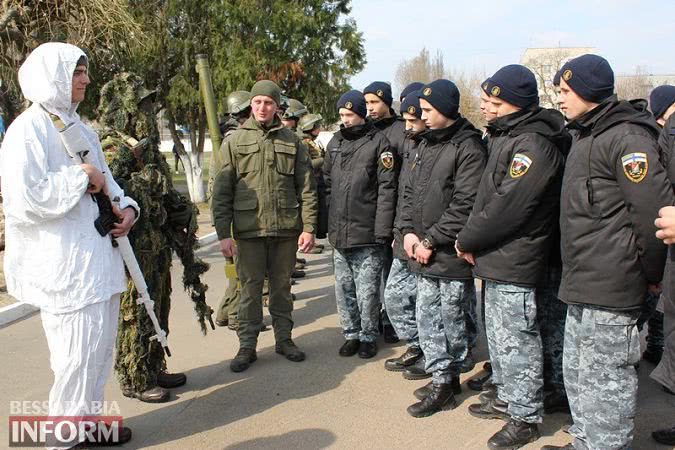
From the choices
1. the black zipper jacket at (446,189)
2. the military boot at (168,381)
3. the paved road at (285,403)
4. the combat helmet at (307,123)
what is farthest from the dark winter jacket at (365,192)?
the combat helmet at (307,123)

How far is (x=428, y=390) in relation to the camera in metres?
3.82

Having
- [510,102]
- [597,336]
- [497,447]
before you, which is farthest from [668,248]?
[497,447]

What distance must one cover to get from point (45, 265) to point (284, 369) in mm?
2158

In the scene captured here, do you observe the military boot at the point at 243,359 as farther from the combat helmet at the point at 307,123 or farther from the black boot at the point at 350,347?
the combat helmet at the point at 307,123

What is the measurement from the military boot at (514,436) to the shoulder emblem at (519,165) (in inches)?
54.6

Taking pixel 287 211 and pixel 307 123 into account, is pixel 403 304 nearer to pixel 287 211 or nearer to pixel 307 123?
pixel 287 211

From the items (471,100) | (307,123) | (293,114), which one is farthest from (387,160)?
(471,100)

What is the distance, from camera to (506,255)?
3.22 m

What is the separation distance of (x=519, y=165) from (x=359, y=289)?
192 cm

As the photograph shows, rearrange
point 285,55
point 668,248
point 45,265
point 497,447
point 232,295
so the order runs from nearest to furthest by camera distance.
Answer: point 668,248 < point 45,265 < point 497,447 < point 232,295 < point 285,55

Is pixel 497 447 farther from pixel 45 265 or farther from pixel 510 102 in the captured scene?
pixel 45 265

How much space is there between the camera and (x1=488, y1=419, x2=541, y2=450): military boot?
10.5 ft

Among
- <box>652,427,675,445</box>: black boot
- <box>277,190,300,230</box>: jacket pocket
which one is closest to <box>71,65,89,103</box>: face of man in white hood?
<box>277,190,300,230</box>: jacket pocket

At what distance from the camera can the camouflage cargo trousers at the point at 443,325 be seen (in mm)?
3744
